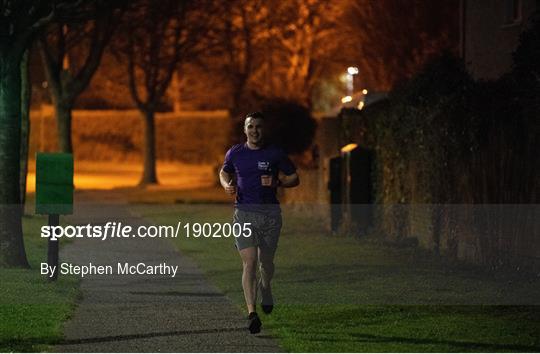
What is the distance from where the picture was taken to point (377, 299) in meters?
13.3

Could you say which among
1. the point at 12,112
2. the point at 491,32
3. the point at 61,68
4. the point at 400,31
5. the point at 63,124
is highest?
the point at 400,31

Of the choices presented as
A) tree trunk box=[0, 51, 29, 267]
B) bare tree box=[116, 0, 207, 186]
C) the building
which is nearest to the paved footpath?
tree trunk box=[0, 51, 29, 267]

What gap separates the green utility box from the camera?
14.1 m

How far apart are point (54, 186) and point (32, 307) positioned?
209cm

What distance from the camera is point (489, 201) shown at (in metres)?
16.4

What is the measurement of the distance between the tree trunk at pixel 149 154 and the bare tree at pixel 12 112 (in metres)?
24.3

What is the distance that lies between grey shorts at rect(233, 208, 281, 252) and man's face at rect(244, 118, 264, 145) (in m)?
0.61

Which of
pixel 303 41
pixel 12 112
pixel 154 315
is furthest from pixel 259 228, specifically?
pixel 303 41

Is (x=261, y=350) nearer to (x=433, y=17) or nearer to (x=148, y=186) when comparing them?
(x=148, y=186)

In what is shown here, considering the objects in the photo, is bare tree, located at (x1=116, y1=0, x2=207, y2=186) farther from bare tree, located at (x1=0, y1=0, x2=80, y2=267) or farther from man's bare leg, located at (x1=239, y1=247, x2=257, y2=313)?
man's bare leg, located at (x1=239, y1=247, x2=257, y2=313)

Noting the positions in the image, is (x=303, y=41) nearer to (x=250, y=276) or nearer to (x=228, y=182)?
(x=228, y=182)

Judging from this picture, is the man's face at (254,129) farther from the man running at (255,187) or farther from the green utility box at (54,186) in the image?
the green utility box at (54,186)

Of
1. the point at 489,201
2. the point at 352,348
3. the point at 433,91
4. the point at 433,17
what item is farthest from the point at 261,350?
the point at 433,17

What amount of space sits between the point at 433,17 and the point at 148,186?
11.6 metres
